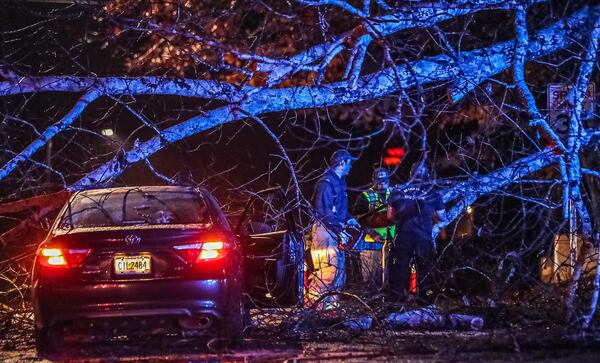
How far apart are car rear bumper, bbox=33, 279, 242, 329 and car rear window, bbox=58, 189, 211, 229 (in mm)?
708

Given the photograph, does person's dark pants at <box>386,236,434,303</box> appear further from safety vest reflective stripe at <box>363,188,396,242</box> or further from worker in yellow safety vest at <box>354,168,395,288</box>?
safety vest reflective stripe at <box>363,188,396,242</box>

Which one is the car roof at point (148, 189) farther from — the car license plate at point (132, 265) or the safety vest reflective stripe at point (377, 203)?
Result: the safety vest reflective stripe at point (377, 203)

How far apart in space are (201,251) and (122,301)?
80 cm

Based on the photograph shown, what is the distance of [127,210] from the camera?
7379 mm

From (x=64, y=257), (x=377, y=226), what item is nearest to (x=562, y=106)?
(x=377, y=226)

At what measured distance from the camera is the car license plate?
6.65 m

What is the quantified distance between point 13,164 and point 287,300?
3391mm

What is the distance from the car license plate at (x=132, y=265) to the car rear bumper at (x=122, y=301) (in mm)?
105

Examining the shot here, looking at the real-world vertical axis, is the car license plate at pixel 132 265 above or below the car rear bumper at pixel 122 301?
above

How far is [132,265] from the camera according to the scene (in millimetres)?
6660

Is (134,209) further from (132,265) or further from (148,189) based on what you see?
(132,265)

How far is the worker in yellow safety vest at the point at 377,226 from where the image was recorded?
10237mm

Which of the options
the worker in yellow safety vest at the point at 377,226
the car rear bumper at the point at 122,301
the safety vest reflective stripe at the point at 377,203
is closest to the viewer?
the car rear bumper at the point at 122,301

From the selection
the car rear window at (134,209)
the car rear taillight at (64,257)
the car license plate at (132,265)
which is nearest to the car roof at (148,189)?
the car rear window at (134,209)
